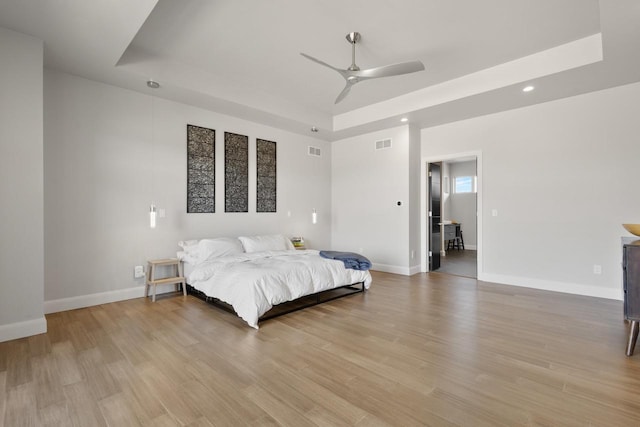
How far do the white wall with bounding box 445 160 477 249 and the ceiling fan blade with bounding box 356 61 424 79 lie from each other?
7305mm

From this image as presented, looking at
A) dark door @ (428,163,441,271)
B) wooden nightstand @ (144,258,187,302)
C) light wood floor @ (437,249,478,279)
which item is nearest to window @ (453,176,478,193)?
light wood floor @ (437,249,478,279)

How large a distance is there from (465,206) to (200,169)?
8288 mm

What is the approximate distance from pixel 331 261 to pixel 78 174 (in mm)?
3413

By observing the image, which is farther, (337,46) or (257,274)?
(337,46)

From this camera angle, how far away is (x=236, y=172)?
16.8 ft

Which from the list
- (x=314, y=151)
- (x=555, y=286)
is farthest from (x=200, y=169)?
(x=555, y=286)

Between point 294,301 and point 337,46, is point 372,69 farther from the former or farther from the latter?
point 294,301

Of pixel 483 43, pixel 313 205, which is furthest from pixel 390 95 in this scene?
pixel 313 205

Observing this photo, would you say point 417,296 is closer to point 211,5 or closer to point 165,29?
point 211,5

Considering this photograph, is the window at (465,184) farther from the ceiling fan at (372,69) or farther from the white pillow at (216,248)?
the white pillow at (216,248)

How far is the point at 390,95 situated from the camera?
4.93 metres

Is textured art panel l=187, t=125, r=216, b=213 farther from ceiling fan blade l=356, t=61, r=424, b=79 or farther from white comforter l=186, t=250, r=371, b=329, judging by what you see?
ceiling fan blade l=356, t=61, r=424, b=79

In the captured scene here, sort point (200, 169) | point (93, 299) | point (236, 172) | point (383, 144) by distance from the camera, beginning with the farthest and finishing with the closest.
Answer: point (383, 144)
point (236, 172)
point (200, 169)
point (93, 299)

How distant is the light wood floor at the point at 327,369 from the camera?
171 centimetres
